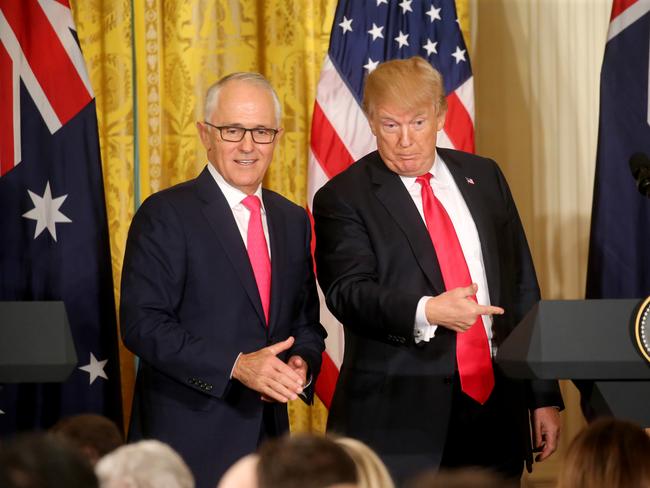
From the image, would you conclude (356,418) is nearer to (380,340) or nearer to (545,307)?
(380,340)

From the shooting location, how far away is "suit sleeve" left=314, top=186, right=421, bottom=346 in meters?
3.20

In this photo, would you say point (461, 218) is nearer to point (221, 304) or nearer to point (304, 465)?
point (221, 304)

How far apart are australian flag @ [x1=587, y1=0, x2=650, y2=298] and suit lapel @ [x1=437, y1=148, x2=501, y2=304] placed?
4.51 ft

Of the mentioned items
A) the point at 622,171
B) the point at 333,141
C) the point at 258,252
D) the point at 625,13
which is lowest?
the point at 258,252

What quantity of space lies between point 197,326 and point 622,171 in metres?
2.23

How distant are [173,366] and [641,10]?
271cm

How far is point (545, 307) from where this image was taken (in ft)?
9.40

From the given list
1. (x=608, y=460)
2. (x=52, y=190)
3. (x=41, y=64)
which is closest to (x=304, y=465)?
(x=608, y=460)

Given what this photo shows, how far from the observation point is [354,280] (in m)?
3.30

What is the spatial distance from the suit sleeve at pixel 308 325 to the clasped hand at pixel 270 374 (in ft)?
0.58

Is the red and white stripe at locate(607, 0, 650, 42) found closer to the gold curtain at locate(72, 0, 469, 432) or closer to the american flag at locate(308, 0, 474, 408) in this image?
the american flag at locate(308, 0, 474, 408)

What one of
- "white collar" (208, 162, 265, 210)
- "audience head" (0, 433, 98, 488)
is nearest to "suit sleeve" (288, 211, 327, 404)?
"white collar" (208, 162, 265, 210)

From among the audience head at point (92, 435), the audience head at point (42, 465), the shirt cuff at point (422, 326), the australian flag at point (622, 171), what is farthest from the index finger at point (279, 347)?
the australian flag at point (622, 171)

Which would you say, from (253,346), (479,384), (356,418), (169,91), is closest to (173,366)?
(253,346)
